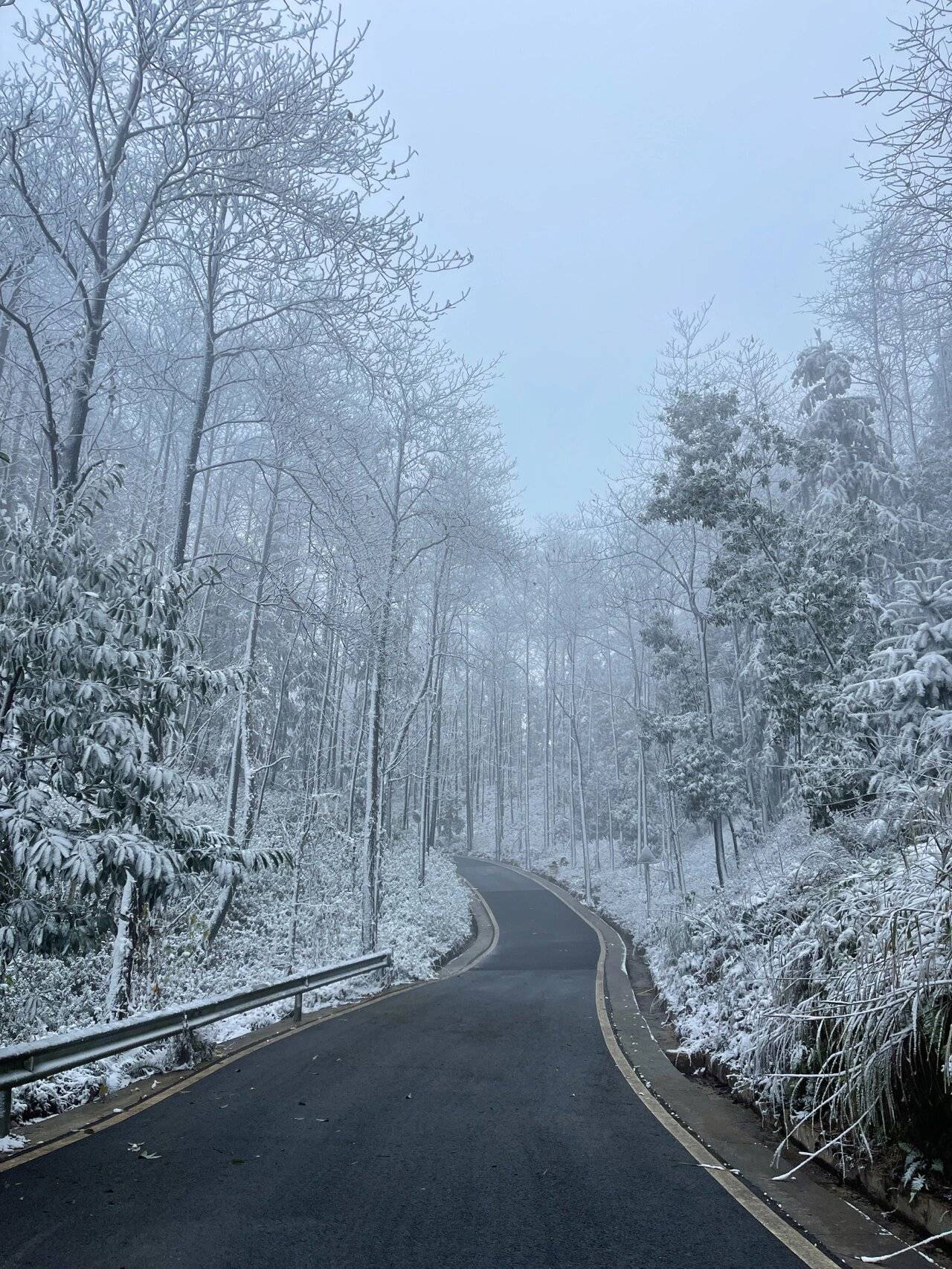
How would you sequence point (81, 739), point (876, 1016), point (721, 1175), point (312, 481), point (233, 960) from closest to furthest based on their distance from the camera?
point (876, 1016) < point (721, 1175) < point (81, 739) < point (312, 481) < point (233, 960)

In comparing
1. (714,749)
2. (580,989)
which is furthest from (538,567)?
(580,989)

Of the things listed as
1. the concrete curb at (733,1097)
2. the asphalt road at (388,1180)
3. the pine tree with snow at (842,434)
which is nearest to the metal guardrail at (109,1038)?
the asphalt road at (388,1180)

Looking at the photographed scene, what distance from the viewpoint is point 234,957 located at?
15.8 m

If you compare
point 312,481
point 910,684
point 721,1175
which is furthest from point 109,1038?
point 910,684

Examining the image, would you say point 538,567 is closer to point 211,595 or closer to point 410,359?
point 211,595

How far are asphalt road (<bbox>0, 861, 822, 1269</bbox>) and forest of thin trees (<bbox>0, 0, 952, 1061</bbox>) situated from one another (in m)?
1.56

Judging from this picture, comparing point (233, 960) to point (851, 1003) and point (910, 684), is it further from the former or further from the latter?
point (851, 1003)

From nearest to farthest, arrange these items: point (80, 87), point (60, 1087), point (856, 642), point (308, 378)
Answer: point (60, 1087), point (80, 87), point (308, 378), point (856, 642)

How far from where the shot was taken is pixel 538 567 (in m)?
36.5

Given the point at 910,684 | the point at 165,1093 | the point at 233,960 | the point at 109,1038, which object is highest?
the point at 910,684

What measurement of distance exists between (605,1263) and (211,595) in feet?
70.3

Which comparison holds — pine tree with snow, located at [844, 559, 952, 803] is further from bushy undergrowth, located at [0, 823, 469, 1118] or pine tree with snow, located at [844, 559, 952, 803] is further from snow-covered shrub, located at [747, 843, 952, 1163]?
bushy undergrowth, located at [0, 823, 469, 1118]

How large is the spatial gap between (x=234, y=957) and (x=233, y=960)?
7.2 inches

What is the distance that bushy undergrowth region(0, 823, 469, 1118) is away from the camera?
695 centimetres
